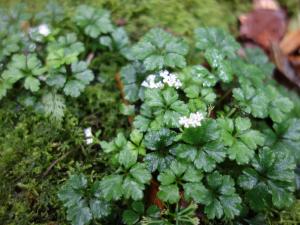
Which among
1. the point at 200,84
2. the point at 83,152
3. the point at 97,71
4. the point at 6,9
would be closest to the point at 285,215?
the point at 200,84

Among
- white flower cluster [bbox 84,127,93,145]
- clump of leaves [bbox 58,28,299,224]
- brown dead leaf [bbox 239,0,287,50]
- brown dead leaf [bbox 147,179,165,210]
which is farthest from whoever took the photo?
brown dead leaf [bbox 239,0,287,50]

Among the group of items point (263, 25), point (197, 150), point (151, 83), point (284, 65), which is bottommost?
point (284, 65)

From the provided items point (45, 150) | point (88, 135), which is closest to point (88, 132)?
point (88, 135)

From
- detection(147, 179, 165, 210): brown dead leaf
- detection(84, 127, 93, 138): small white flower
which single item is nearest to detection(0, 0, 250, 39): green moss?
detection(84, 127, 93, 138): small white flower

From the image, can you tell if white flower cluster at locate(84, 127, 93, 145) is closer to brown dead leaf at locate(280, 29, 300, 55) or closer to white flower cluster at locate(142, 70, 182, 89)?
white flower cluster at locate(142, 70, 182, 89)

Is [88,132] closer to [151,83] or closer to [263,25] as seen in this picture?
[151,83]

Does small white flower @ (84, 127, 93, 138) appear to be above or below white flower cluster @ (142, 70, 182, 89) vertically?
below

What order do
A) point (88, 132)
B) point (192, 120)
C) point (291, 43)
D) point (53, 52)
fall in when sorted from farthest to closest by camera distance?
point (291, 43), point (53, 52), point (88, 132), point (192, 120)

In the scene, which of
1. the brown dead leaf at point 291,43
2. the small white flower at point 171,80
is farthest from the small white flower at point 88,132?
the brown dead leaf at point 291,43
